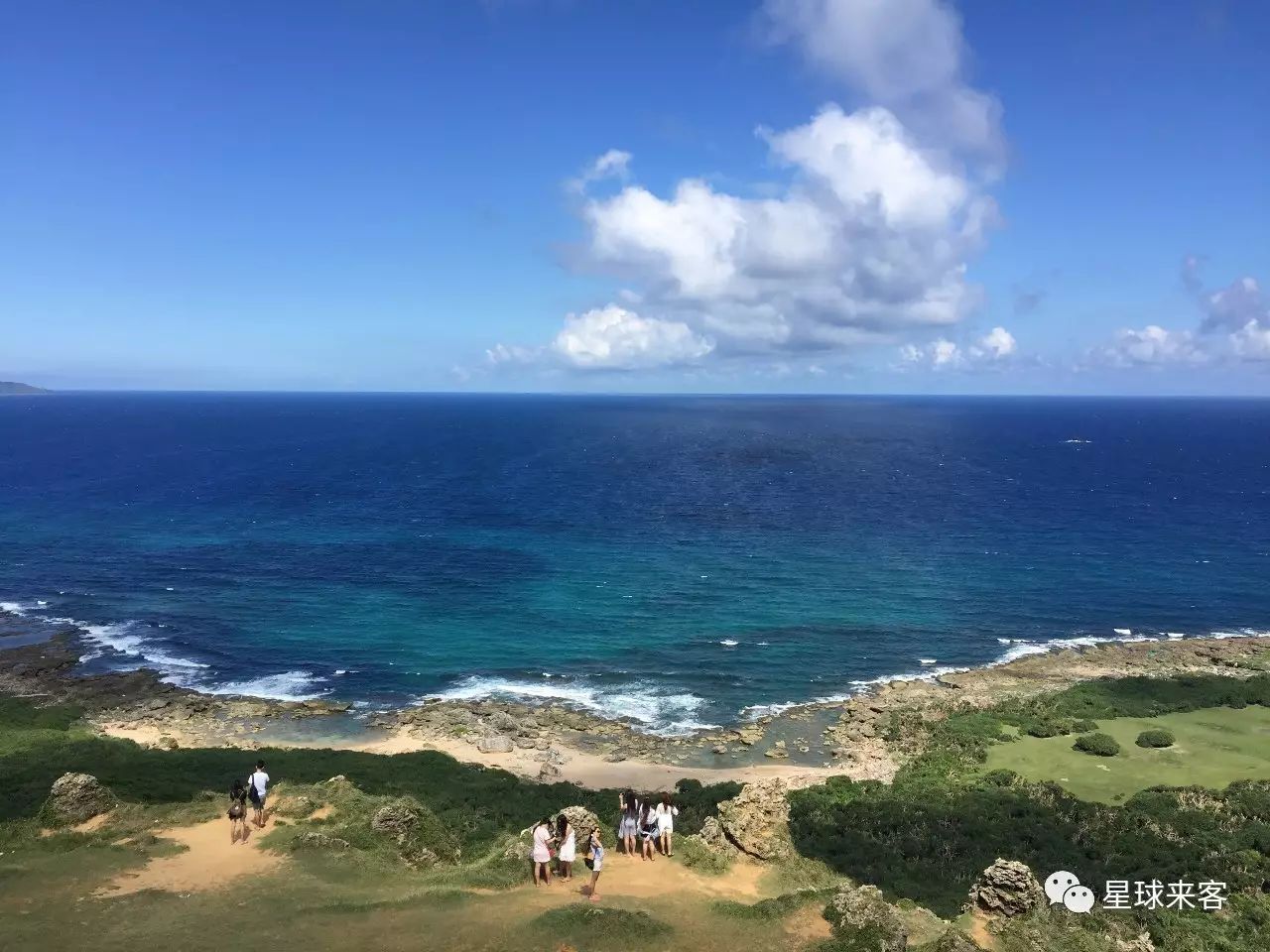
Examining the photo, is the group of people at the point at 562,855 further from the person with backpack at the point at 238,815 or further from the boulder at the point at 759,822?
the person with backpack at the point at 238,815

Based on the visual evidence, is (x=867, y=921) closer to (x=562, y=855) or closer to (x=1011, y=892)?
(x=1011, y=892)

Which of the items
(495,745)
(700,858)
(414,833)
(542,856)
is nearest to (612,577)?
(495,745)

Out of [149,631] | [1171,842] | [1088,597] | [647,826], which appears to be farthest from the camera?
[1088,597]

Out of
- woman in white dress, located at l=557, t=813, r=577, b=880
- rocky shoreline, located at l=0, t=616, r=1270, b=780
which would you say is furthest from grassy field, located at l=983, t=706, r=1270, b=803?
woman in white dress, located at l=557, t=813, r=577, b=880

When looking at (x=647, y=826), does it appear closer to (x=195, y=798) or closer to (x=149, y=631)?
(x=195, y=798)

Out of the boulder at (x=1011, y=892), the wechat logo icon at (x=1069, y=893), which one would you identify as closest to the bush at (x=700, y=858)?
the boulder at (x=1011, y=892)

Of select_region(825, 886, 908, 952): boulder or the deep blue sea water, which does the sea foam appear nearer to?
the deep blue sea water

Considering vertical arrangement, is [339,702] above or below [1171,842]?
below

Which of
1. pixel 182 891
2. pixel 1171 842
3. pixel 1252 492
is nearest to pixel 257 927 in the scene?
pixel 182 891
